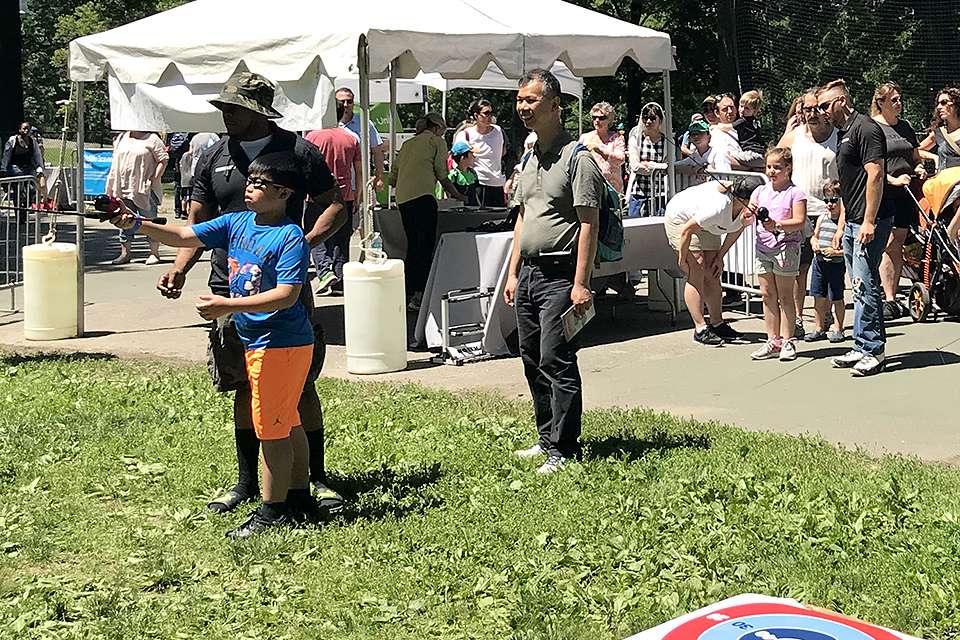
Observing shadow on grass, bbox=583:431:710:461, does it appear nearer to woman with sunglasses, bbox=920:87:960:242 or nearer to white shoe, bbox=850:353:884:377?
white shoe, bbox=850:353:884:377

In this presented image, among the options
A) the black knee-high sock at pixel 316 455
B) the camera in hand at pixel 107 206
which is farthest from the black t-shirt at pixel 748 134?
the camera in hand at pixel 107 206

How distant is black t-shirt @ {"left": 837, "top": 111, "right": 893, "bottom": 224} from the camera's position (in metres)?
9.22

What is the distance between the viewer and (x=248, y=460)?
21.9 ft

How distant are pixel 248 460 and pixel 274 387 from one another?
2.77 ft

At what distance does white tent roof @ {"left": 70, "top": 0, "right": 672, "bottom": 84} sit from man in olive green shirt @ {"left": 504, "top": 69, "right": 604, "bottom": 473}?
3.49m

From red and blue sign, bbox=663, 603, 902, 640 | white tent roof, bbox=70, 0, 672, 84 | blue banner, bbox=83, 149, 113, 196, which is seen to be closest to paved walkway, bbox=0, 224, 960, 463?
white tent roof, bbox=70, 0, 672, 84

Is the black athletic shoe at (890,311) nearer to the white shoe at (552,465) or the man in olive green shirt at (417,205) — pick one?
the man in olive green shirt at (417,205)

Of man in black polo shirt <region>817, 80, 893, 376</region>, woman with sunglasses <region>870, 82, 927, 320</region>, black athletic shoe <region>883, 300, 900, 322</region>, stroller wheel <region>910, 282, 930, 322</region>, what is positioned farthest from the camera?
black athletic shoe <region>883, 300, 900, 322</region>

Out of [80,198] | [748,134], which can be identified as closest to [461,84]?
[748,134]


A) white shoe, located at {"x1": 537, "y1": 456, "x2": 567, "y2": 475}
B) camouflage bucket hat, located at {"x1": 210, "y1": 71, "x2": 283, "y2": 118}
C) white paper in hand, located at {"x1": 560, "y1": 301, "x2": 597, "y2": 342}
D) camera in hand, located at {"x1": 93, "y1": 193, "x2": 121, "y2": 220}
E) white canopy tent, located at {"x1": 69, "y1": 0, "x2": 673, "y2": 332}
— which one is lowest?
white shoe, located at {"x1": 537, "y1": 456, "x2": 567, "y2": 475}

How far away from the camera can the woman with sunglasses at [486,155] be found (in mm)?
17359

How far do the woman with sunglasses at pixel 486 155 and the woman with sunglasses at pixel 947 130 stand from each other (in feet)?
19.5

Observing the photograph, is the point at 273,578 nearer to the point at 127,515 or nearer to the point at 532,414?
the point at 127,515

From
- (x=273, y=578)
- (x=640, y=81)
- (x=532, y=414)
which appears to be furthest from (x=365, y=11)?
(x=640, y=81)
